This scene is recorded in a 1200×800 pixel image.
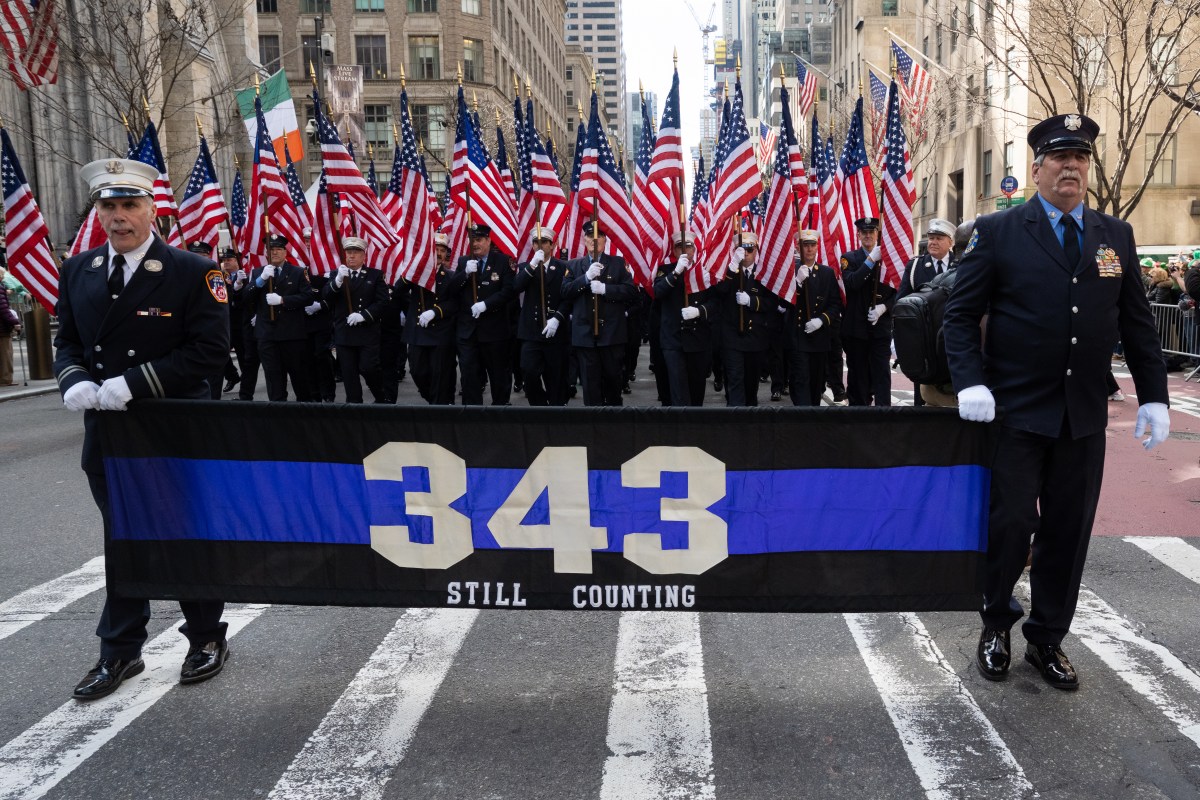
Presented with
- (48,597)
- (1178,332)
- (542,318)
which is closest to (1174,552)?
(48,597)

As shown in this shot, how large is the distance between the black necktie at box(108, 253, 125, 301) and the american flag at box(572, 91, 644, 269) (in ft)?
25.3

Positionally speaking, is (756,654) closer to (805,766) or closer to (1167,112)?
(805,766)

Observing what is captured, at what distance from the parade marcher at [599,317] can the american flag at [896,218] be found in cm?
303

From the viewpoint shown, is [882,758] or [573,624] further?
Result: [573,624]

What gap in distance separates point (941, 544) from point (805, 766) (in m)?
1.07

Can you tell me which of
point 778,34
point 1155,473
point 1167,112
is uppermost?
point 778,34

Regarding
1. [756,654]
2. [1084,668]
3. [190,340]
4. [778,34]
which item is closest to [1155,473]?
[1084,668]

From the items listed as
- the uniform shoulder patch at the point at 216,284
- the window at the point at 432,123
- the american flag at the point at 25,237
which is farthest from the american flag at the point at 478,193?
the window at the point at 432,123

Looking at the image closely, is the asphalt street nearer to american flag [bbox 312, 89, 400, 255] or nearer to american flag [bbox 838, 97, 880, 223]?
american flag [bbox 838, 97, 880, 223]

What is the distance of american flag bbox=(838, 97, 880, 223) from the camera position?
45.0 feet

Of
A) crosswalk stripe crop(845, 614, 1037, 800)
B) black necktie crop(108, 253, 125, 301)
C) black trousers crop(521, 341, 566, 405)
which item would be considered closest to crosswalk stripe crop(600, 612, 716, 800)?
crosswalk stripe crop(845, 614, 1037, 800)

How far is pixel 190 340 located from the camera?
4.45 m

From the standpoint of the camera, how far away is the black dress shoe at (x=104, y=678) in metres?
4.28

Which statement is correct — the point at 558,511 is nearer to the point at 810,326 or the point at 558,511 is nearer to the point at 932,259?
the point at 932,259
